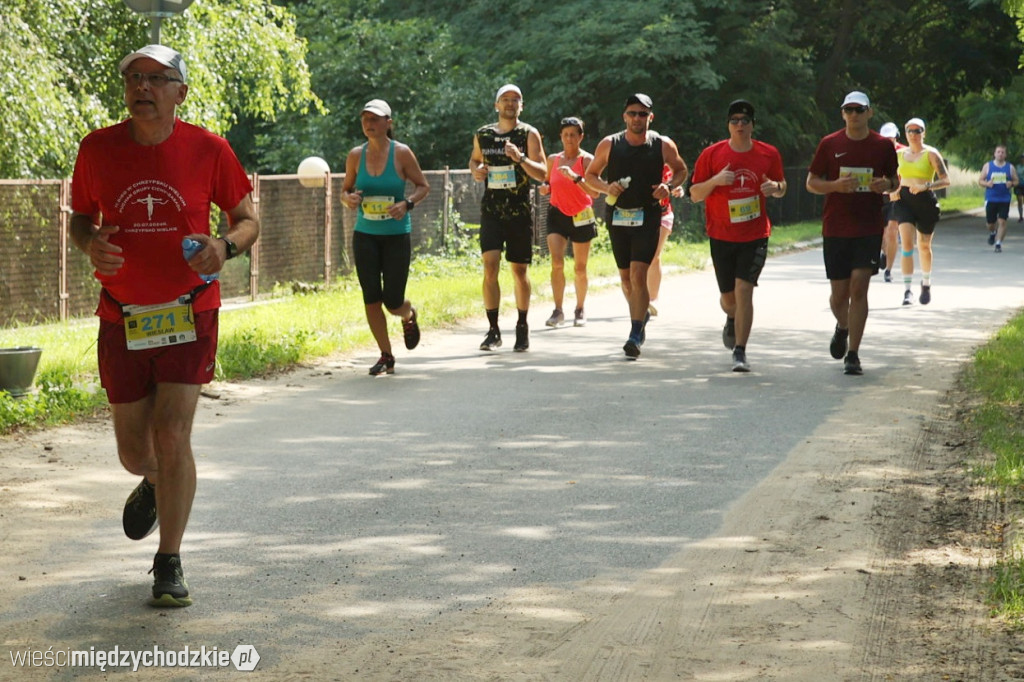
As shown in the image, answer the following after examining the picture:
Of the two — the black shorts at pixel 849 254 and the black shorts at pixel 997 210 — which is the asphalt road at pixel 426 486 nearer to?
the black shorts at pixel 849 254

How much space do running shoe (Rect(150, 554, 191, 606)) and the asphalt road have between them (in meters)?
0.08

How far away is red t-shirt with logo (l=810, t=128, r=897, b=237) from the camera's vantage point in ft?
39.0

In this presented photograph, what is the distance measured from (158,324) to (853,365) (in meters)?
7.46

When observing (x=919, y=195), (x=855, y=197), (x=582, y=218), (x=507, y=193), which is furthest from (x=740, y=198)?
(x=919, y=195)

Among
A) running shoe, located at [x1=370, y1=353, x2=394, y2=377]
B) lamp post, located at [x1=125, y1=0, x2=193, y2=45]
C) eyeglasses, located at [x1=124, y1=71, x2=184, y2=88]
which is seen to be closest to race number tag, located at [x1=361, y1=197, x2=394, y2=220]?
running shoe, located at [x1=370, y1=353, x2=394, y2=377]

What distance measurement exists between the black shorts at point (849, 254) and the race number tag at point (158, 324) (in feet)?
23.6

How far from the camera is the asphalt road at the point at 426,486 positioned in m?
5.58

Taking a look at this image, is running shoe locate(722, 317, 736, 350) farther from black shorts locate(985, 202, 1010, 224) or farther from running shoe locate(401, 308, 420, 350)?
black shorts locate(985, 202, 1010, 224)

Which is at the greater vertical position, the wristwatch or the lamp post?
the lamp post

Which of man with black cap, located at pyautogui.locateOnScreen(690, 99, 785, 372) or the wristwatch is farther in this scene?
man with black cap, located at pyautogui.locateOnScreen(690, 99, 785, 372)

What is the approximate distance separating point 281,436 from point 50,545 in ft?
9.29

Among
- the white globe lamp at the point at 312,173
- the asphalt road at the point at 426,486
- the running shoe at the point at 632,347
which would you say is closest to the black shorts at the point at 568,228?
the asphalt road at the point at 426,486

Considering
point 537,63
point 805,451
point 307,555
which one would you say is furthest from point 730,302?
point 537,63

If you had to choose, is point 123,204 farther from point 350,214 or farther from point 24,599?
point 350,214
